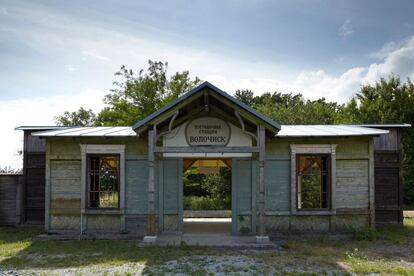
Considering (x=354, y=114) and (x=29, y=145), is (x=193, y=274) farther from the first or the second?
(x=354, y=114)

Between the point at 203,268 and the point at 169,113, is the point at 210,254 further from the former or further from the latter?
the point at 169,113

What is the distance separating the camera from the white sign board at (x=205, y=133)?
1061cm

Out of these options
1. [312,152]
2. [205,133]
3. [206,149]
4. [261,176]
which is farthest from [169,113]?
[312,152]

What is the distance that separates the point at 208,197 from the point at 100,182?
30.4ft

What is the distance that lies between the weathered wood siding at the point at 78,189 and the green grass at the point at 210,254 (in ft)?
2.34

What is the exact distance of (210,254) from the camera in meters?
8.55

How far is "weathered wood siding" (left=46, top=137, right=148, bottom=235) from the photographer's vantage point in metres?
10.7

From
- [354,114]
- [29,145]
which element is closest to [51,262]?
[29,145]

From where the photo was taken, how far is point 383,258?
Answer: 830 cm

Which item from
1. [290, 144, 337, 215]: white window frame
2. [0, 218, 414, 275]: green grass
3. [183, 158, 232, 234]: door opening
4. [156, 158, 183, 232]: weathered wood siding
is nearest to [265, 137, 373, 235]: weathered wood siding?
[290, 144, 337, 215]: white window frame

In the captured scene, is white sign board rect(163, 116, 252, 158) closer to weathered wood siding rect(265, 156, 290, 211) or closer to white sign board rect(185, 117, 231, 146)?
white sign board rect(185, 117, 231, 146)

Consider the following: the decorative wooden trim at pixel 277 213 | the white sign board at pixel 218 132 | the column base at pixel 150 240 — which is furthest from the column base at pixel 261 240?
the column base at pixel 150 240

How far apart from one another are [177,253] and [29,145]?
7782mm

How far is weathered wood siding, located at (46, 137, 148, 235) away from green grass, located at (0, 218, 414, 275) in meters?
0.71
